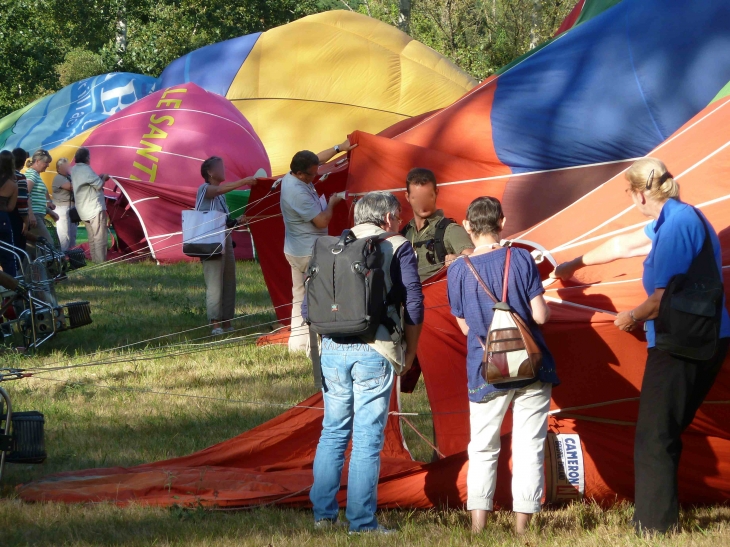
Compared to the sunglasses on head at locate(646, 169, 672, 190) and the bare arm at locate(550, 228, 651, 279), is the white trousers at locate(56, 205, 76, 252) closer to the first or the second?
the bare arm at locate(550, 228, 651, 279)

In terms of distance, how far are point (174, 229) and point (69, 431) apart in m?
8.24

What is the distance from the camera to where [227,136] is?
48.7 ft

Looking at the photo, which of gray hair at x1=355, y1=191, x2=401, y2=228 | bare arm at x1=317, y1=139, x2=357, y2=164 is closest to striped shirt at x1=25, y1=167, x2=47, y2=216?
bare arm at x1=317, y1=139, x2=357, y2=164

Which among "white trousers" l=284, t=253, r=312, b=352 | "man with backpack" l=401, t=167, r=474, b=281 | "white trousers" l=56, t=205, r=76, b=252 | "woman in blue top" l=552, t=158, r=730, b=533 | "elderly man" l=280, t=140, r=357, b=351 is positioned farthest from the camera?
"white trousers" l=56, t=205, r=76, b=252

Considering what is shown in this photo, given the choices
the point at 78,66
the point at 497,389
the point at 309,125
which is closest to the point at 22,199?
the point at 497,389

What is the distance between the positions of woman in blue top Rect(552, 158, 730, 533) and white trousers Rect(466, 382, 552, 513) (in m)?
0.39

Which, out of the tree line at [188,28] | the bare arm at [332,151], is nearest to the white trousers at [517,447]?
the bare arm at [332,151]

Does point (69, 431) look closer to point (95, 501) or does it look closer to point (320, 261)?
point (95, 501)

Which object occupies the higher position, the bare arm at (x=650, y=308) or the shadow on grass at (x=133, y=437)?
the bare arm at (x=650, y=308)

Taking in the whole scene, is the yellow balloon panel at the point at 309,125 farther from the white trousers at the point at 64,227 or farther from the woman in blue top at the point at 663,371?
the woman in blue top at the point at 663,371

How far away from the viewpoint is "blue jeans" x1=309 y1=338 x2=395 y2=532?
12.9 feet

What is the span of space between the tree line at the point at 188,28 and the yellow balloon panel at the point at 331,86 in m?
9.34

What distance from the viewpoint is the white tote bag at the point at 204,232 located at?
8.48 meters

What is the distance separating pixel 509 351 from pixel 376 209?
85cm
